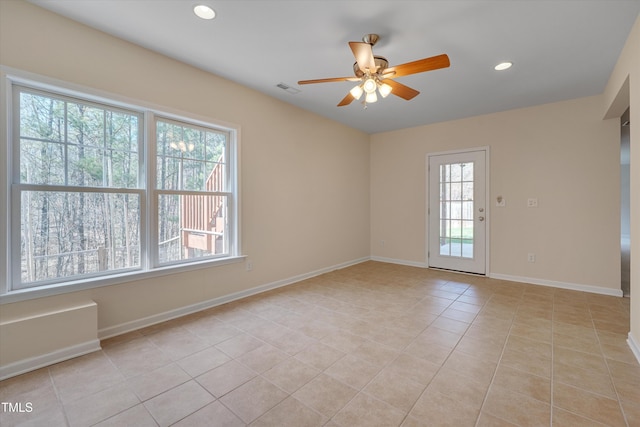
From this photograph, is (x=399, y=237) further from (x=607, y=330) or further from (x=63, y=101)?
(x=63, y=101)

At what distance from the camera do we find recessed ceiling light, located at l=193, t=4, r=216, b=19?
6.91 ft

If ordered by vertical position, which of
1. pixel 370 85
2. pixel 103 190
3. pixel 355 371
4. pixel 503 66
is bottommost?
pixel 355 371

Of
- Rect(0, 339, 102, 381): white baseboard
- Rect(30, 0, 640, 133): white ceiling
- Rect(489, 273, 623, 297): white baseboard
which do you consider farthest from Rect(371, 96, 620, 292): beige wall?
Rect(0, 339, 102, 381): white baseboard

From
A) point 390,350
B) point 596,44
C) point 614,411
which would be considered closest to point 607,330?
point 614,411

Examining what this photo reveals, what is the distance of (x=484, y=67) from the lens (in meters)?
2.99

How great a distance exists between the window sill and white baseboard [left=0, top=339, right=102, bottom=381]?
0.44 metres

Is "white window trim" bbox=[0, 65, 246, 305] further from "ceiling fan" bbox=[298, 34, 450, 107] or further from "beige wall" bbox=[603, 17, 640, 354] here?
"beige wall" bbox=[603, 17, 640, 354]

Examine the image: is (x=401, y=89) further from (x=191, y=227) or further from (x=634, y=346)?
(x=634, y=346)

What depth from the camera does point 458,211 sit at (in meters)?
4.81

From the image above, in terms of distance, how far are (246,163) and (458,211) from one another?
363cm

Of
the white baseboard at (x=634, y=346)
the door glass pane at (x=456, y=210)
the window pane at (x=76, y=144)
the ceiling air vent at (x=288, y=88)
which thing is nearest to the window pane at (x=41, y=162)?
the window pane at (x=76, y=144)

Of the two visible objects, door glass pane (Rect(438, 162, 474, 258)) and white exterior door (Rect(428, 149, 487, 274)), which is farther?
door glass pane (Rect(438, 162, 474, 258))

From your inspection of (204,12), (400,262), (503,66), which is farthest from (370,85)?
(400,262)

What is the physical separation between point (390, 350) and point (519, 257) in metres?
3.23
